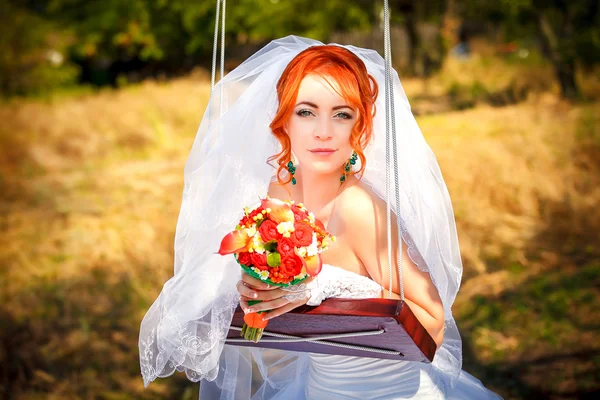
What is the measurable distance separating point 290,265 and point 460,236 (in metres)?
5.18

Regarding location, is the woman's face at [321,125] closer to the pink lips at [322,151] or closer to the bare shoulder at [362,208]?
the pink lips at [322,151]

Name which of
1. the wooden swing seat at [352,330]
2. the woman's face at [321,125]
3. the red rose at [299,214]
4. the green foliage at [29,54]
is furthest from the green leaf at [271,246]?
the green foliage at [29,54]

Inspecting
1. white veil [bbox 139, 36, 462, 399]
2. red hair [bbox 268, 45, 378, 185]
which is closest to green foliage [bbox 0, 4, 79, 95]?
white veil [bbox 139, 36, 462, 399]

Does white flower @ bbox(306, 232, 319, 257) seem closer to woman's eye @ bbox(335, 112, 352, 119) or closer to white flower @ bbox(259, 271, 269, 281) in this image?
white flower @ bbox(259, 271, 269, 281)

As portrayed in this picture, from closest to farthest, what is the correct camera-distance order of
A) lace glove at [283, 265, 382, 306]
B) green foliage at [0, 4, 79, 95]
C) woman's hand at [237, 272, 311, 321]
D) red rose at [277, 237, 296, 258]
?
red rose at [277, 237, 296, 258] → woman's hand at [237, 272, 311, 321] → lace glove at [283, 265, 382, 306] → green foliage at [0, 4, 79, 95]

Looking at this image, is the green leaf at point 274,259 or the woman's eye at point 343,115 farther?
the woman's eye at point 343,115

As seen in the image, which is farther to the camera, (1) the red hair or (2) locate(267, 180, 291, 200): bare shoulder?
(2) locate(267, 180, 291, 200): bare shoulder

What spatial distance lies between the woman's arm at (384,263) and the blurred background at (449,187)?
263 centimetres

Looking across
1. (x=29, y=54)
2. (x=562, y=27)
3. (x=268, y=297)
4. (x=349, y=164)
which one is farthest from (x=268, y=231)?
(x=29, y=54)

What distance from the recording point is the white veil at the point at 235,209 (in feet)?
7.79

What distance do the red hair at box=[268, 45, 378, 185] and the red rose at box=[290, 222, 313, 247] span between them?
49 centimetres

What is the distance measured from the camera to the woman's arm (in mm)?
2303

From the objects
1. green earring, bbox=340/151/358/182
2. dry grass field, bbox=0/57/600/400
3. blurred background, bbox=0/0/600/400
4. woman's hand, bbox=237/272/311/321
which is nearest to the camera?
woman's hand, bbox=237/272/311/321

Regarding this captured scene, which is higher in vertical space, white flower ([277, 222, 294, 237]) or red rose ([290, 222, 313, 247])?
white flower ([277, 222, 294, 237])
